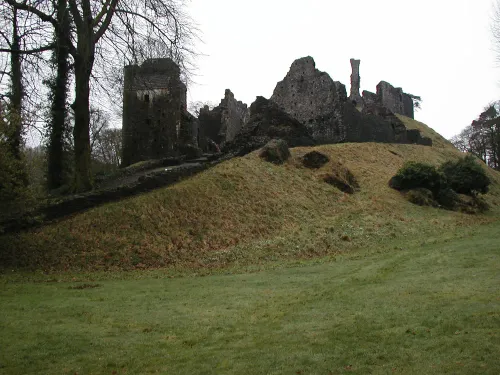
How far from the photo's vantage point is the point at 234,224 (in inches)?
733

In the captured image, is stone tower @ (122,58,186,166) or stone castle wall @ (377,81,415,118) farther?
stone castle wall @ (377,81,415,118)

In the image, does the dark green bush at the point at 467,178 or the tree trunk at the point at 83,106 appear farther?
the dark green bush at the point at 467,178

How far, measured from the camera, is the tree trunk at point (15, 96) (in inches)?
579

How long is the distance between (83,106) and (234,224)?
266 inches

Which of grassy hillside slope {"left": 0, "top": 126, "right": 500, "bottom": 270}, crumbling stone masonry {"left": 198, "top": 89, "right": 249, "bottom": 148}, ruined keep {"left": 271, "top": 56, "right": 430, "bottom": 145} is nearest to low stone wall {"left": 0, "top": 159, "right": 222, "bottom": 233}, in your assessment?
grassy hillside slope {"left": 0, "top": 126, "right": 500, "bottom": 270}

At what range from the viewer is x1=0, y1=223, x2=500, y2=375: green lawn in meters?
6.11

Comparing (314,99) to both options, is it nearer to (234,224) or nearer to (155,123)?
(155,123)

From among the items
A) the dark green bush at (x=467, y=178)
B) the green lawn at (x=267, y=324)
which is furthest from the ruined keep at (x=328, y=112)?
the green lawn at (x=267, y=324)

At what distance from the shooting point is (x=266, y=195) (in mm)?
21734

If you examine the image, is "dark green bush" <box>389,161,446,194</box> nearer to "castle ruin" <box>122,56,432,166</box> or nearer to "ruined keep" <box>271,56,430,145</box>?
"castle ruin" <box>122,56,432,166</box>

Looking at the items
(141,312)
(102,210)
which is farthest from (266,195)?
(141,312)

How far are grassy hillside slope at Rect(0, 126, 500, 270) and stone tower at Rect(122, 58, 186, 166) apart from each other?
6713 millimetres

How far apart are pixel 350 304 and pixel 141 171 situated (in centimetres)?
1603

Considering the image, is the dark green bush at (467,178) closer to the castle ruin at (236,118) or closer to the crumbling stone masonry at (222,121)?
the castle ruin at (236,118)
